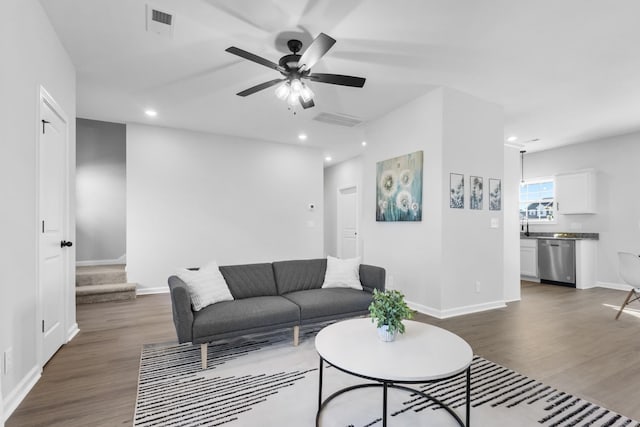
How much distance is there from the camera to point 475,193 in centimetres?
417

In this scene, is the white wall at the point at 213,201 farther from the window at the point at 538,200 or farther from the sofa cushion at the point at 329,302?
the window at the point at 538,200

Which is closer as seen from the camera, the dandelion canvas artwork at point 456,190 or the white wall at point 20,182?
the white wall at point 20,182

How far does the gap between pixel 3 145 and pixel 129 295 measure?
3565 millimetres

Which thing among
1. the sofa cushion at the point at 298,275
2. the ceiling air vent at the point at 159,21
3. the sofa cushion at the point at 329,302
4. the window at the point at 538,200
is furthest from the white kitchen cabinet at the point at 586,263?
the ceiling air vent at the point at 159,21

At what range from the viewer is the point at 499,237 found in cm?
438

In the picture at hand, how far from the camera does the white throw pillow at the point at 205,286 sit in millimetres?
2756

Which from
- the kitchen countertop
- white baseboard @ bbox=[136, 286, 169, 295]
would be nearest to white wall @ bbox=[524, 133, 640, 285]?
the kitchen countertop

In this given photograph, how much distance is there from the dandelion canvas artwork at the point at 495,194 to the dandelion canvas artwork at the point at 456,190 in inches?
23.3

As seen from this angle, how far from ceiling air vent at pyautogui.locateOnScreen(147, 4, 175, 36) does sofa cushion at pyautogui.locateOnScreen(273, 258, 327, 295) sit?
2.40 m

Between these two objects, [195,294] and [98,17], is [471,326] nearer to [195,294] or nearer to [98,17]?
[195,294]

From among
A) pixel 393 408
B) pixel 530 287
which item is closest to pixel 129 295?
pixel 393 408

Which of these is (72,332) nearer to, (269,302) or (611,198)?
(269,302)

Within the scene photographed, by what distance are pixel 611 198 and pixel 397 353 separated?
6473mm

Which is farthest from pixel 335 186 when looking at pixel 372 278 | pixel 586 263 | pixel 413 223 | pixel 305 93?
pixel 305 93
